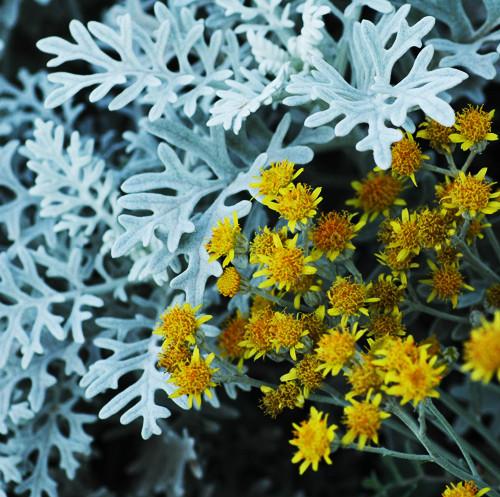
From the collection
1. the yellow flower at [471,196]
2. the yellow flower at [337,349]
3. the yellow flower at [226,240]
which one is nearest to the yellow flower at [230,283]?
the yellow flower at [226,240]

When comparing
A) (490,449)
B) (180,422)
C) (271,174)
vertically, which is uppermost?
(271,174)

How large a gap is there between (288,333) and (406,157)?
0.24 meters

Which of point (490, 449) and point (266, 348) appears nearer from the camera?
point (266, 348)

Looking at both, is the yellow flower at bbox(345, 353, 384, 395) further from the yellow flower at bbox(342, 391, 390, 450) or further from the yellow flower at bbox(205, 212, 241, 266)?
the yellow flower at bbox(205, 212, 241, 266)

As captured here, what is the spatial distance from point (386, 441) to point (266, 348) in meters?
0.57

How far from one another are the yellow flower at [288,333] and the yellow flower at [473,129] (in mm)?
269

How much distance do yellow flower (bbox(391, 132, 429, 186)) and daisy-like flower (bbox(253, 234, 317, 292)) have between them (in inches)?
5.8

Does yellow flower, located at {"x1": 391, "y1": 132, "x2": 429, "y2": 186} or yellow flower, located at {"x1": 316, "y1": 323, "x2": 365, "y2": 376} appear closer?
yellow flower, located at {"x1": 316, "y1": 323, "x2": 365, "y2": 376}

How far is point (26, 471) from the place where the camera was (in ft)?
3.98

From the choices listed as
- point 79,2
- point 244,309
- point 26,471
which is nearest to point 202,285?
point 244,309

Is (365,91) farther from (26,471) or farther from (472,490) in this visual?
(26,471)

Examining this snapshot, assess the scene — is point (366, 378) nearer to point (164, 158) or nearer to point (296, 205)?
point (296, 205)

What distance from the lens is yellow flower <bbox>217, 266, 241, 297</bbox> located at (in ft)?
2.89

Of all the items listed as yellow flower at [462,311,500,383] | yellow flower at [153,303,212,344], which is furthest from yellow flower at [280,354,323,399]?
yellow flower at [462,311,500,383]
